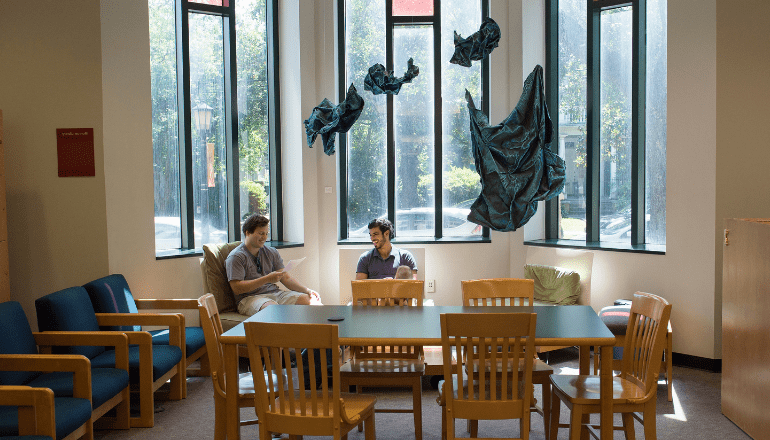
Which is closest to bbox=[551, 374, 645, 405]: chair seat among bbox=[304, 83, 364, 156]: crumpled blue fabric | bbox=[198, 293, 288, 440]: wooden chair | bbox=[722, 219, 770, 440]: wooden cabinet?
bbox=[722, 219, 770, 440]: wooden cabinet

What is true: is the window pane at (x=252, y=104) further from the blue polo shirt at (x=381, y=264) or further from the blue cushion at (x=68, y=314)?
the blue cushion at (x=68, y=314)

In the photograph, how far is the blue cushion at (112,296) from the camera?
4.39 metres

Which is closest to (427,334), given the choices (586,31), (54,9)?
(54,9)

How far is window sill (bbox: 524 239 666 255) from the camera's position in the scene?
5.49 metres

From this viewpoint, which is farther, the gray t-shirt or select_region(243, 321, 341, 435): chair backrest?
the gray t-shirt

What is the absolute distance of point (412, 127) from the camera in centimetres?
665

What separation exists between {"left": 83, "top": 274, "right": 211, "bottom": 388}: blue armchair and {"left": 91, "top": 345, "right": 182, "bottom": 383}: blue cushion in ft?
0.43

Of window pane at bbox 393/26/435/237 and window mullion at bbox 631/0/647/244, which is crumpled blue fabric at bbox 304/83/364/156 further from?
window mullion at bbox 631/0/647/244

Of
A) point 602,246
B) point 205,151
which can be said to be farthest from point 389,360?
point 205,151

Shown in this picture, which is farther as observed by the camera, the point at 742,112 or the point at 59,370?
the point at 742,112

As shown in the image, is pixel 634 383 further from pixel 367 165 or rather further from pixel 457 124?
pixel 367 165

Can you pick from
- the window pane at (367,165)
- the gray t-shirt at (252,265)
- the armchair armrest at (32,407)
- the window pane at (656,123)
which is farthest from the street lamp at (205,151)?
the window pane at (656,123)

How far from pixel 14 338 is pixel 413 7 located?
470 cm

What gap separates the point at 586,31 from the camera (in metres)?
6.12
